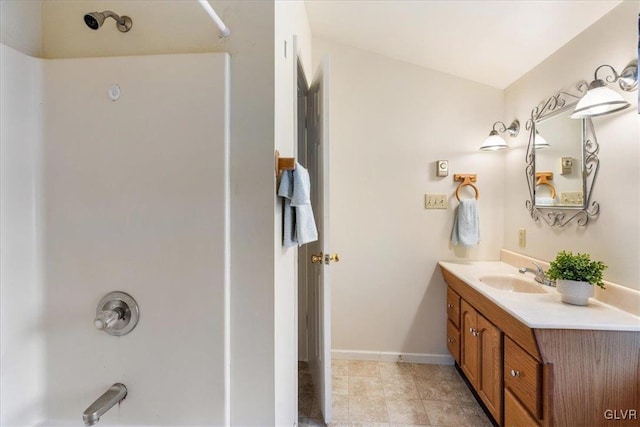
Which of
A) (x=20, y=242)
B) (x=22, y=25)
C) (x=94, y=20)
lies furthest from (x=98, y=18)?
(x=20, y=242)

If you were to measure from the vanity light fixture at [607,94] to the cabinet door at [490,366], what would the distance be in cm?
120

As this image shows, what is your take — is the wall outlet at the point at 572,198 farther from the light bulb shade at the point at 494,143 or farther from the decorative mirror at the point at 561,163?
the light bulb shade at the point at 494,143

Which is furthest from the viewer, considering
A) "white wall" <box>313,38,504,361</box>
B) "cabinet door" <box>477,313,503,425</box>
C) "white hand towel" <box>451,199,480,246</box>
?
"white wall" <box>313,38,504,361</box>

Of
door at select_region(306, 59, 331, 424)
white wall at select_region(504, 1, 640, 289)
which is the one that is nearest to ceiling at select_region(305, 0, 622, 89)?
white wall at select_region(504, 1, 640, 289)

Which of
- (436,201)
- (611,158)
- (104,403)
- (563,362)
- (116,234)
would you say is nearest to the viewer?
(104,403)

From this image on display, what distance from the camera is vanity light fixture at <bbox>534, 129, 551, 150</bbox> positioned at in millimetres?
1832

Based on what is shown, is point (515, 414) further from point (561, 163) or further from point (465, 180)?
point (465, 180)

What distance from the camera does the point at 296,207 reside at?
3.77 ft

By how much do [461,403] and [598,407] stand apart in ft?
2.86

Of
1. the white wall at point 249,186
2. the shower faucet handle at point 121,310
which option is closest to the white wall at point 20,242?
the shower faucet handle at point 121,310

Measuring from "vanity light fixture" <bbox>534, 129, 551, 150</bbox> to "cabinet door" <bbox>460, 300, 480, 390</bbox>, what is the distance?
1.16m

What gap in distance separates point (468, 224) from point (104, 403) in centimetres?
229

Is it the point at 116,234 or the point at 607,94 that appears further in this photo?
the point at 607,94

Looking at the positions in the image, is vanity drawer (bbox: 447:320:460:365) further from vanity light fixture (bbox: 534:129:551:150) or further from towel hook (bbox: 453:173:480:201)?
vanity light fixture (bbox: 534:129:551:150)
